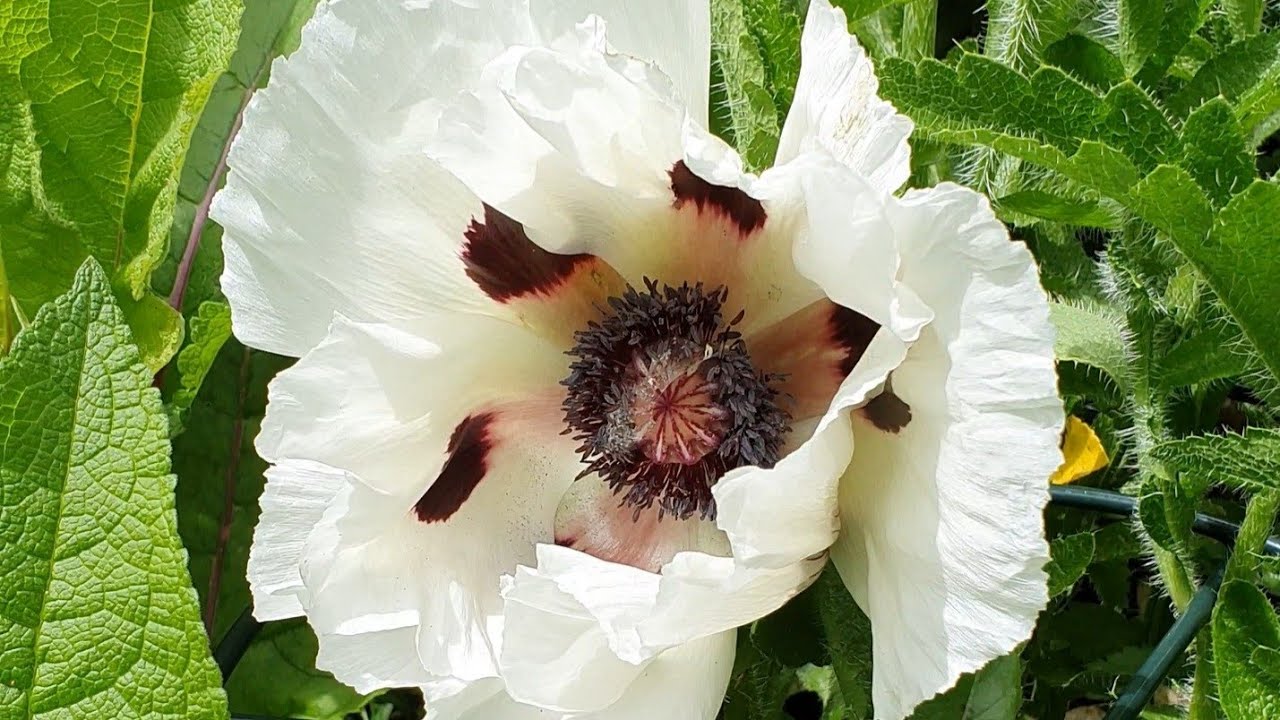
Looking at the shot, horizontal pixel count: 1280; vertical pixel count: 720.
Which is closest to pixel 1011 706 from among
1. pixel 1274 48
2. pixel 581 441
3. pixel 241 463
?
pixel 581 441

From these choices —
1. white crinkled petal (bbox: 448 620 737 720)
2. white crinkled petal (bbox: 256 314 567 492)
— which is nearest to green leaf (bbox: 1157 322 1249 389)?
white crinkled petal (bbox: 448 620 737 720)

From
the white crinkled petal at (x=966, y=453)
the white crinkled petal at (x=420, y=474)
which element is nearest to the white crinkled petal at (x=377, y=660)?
the white crinkled petal at (x=420, y=474)

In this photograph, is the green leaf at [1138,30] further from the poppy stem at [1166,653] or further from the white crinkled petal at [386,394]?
the white crinkled petal at [386,394]

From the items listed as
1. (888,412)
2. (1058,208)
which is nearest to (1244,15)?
(1058,208)

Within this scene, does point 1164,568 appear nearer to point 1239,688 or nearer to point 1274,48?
point 1239,688

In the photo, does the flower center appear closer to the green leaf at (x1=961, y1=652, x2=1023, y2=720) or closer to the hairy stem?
the green leaf at (x1=961, y1=652, x2=1023, y2=720)

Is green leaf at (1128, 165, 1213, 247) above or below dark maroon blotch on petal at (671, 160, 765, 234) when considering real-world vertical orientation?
above
